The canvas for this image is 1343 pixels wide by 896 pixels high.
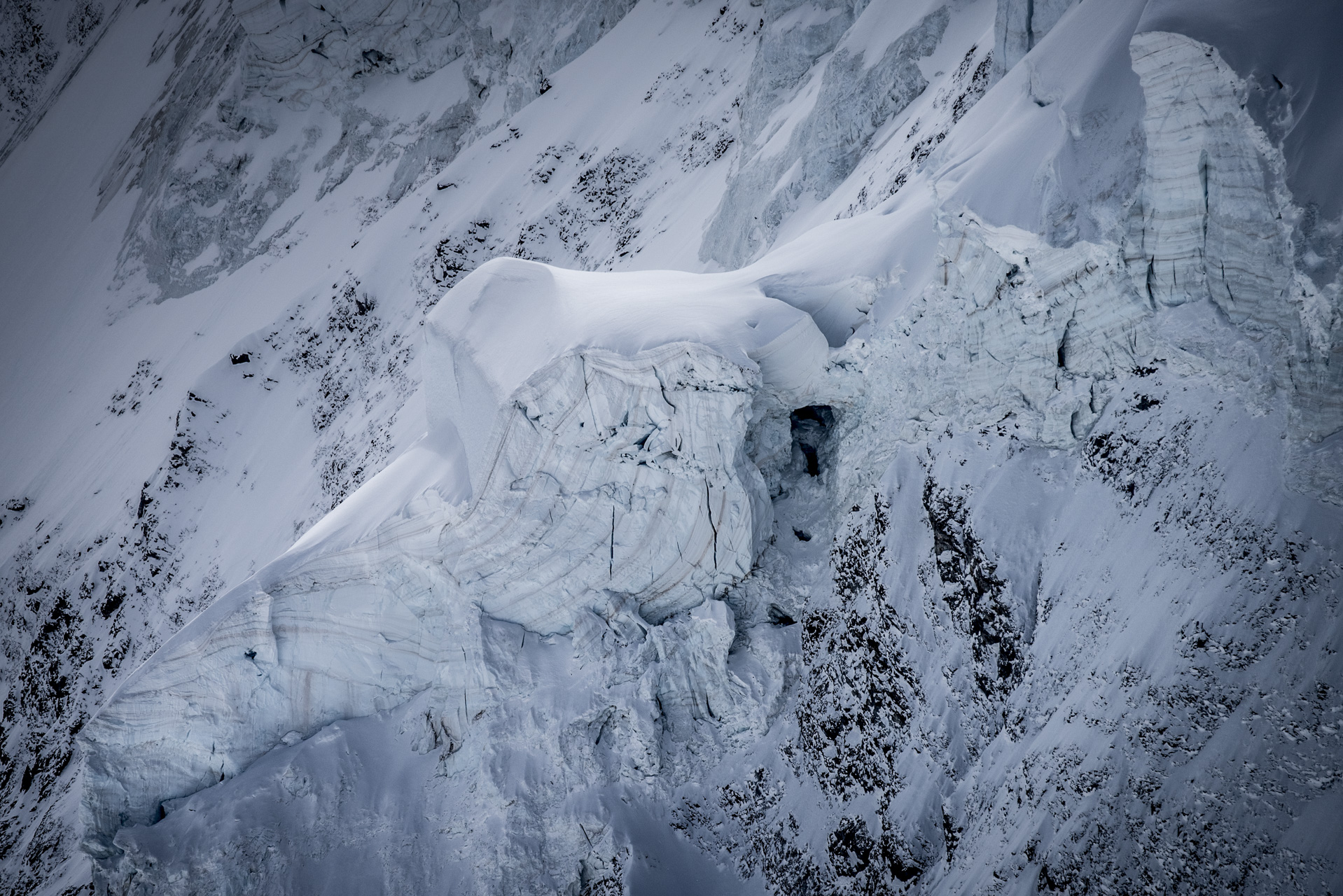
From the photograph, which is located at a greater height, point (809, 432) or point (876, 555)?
point (809, 432)

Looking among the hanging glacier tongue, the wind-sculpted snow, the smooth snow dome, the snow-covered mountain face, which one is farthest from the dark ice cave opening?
the wind-sculpted snow

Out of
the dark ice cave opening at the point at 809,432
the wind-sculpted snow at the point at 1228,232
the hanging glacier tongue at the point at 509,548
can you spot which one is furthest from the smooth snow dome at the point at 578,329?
the wind-sculpted snow at the point at 1228,232

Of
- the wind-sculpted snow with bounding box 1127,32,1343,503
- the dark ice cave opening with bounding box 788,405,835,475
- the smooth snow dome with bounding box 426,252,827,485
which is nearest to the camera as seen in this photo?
the wind-sculpted snow with bounding box 1127,32,1343,503

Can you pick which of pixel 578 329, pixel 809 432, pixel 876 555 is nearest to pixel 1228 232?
pixel 876 555

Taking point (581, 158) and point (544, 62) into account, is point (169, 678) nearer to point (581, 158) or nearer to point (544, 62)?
point (581, 158)

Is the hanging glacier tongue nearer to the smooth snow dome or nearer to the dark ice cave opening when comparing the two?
the smooth snow dome

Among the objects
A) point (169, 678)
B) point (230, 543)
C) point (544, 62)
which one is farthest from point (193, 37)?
point (169, 678)

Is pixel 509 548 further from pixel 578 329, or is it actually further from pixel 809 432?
pixel 809 432
